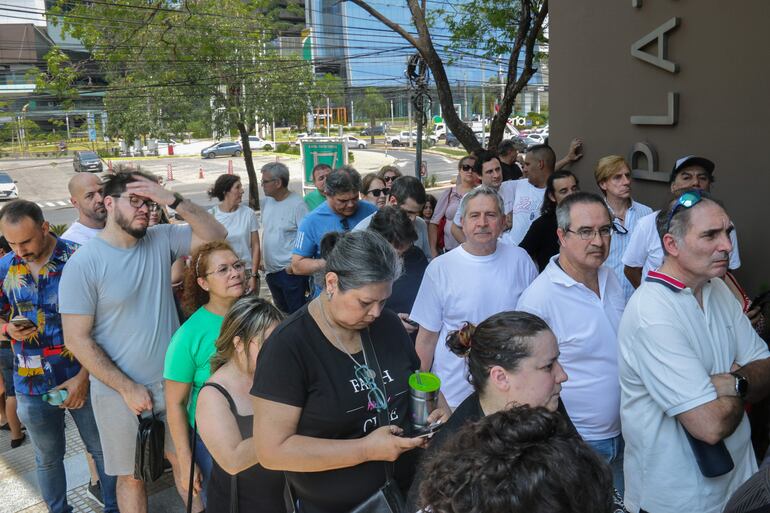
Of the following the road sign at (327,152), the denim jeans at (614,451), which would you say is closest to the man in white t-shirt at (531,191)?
the denim jeans at (614,451)

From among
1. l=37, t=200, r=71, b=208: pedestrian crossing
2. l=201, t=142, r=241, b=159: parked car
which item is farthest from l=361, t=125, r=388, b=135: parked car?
l=37, t=200, r=71, b=208: pedestrian crossing

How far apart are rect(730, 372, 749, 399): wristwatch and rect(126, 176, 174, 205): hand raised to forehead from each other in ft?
9.20

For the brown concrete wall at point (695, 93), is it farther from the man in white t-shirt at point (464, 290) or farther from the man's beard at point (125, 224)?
the man's beard at point (125, 224)

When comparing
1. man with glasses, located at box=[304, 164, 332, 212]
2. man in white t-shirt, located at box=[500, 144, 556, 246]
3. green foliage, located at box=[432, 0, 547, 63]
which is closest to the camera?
man in white t-shirt, located at box=[500, 144, 556, 246]

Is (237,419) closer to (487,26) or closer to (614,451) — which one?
(614,451)

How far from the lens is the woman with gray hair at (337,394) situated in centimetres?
215

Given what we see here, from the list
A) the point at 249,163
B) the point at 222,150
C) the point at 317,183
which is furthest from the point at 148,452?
the point at 222,150

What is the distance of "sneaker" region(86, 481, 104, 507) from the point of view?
428 centimetres

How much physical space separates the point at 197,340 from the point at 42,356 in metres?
1.30

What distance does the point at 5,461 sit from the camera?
5.00m

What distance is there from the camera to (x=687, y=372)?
2.24 metres

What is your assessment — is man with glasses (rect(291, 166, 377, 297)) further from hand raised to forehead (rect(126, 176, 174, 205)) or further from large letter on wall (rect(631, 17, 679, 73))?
large letter on wall (rect(631, 17, 679, 73))

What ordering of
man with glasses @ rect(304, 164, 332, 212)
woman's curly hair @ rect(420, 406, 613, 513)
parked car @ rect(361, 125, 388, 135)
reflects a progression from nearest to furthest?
1. woman's curly hair @ rect(420, 406, 613, 513)
2. man with glasses @ rect(304, 164, 332, 212)
3. parked car @ rect(361, 125, 388, 135)

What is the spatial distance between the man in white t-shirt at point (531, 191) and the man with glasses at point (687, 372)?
3.15 meters
